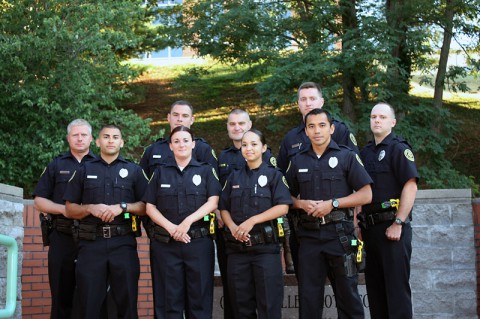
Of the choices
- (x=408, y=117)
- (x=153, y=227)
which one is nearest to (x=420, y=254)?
(x=153, y=227)

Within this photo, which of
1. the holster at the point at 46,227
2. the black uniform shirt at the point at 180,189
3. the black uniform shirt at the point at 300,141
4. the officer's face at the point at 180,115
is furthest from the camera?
the officer's face at the point at 180,115

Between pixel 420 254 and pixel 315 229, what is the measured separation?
2.14 meters

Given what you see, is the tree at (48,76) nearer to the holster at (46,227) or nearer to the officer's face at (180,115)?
the holster at (46,227)

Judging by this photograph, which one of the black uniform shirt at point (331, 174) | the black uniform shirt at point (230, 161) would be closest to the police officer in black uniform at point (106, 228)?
the black uniform shirt at point (230, 161)

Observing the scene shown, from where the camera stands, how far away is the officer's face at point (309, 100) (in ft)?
21.6

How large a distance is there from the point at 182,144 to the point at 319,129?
3.94 ft

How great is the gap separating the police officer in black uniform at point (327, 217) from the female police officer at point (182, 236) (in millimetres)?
799

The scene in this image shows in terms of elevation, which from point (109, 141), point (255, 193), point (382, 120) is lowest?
point (255, 193)

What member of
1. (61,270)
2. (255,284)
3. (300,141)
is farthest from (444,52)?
(61,270)

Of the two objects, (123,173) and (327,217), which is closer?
(327,217)

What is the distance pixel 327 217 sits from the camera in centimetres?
586

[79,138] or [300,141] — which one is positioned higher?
[79,138]

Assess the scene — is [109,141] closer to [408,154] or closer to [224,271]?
[224,271]

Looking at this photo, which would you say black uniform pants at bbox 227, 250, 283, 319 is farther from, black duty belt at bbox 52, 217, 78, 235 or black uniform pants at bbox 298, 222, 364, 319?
black duty belt at bbox 52, 217, 78, 235
